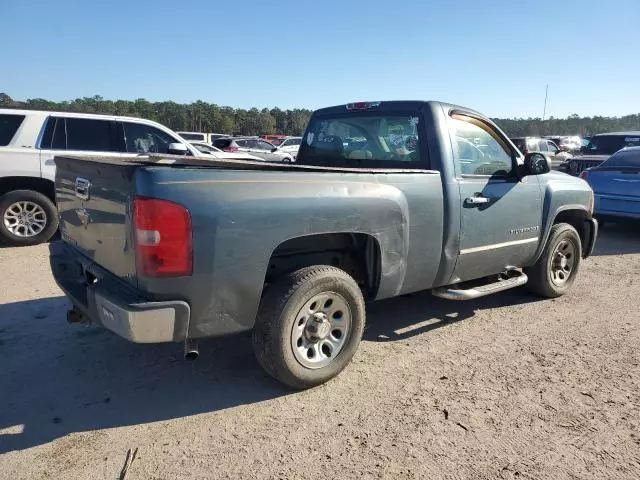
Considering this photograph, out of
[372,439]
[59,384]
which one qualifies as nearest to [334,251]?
[372,439]

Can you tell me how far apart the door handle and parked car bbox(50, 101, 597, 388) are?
1 cm

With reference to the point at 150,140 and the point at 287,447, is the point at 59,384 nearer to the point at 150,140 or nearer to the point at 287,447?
the point at 287,447

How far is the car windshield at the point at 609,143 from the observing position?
43.6 ft

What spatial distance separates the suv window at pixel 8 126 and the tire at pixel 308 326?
19.2ft

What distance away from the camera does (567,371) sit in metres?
3.75

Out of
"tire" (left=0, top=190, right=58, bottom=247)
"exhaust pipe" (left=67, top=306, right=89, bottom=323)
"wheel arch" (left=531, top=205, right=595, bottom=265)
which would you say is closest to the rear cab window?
"wheel arch" (left=531, top=205, right=595, bottom=265)

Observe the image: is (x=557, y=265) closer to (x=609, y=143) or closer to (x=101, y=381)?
(x=101, y=381)

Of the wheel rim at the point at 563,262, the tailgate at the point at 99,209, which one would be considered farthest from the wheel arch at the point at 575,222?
the tailgate at the point at 99,209

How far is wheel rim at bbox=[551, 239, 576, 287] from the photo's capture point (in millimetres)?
5387

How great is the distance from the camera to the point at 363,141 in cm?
457

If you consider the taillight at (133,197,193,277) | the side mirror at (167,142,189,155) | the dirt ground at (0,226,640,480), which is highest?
the side mirror at (167,142,189,155)

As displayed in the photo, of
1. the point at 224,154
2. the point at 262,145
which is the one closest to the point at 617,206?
the point at 224,154

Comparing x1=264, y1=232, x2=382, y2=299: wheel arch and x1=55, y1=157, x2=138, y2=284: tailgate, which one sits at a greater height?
x1=55, y1=157, x2=138, y2=284: tailgate

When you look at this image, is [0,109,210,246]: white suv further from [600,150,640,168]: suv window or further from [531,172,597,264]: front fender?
[600,150,640,168]: suv window
